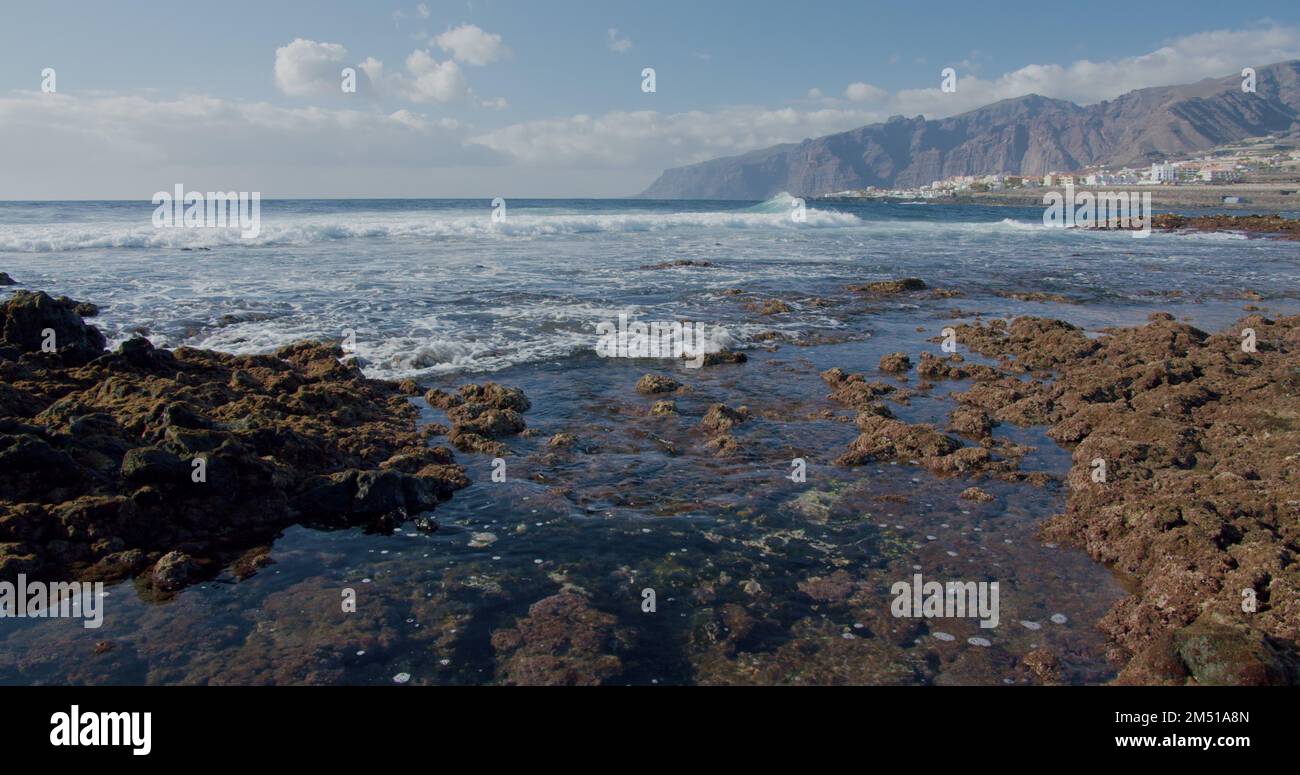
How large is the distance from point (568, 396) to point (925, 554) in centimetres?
758

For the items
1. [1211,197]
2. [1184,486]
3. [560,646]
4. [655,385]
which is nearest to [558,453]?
[655,385]

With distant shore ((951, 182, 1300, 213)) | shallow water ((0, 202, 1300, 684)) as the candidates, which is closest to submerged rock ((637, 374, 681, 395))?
shallow water ((0, 202, 1300, 684))

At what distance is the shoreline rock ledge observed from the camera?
7094 mm

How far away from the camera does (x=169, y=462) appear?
780cm

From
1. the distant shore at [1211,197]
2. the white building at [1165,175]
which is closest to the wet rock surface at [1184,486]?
the distant shore at [1211,197]

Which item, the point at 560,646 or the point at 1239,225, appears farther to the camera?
the point at 1239,225

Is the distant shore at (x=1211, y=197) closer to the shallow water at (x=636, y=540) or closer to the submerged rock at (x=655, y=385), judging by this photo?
the shallow water at (x=636, y=540)

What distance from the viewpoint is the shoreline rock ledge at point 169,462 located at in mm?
7094

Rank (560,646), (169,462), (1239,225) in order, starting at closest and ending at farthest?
(560,646)
(169,462)
(1239,225)

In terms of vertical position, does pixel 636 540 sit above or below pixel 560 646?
above

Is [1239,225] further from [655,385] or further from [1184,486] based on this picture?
[655,385]

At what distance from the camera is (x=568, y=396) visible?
13.2 m
